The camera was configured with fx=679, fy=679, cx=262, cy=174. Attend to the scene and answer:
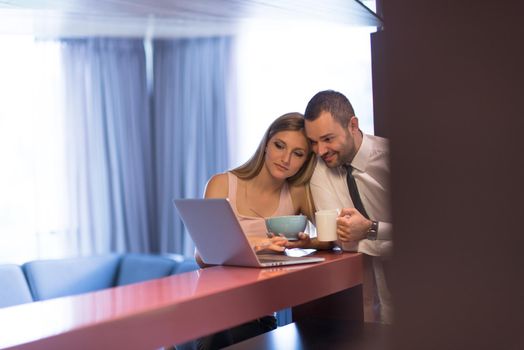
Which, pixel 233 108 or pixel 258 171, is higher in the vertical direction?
pixel 233 108

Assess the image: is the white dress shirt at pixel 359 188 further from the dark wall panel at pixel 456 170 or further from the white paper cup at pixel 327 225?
the dark wall panel at pixel 456 170

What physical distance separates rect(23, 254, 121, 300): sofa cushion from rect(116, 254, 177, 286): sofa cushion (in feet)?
0.29

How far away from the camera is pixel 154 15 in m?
3.59

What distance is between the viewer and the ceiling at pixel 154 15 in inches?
88.9

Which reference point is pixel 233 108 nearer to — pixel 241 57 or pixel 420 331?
pixel 241 57

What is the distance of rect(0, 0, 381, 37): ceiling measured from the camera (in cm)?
226

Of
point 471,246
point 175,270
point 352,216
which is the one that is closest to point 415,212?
point 471,246

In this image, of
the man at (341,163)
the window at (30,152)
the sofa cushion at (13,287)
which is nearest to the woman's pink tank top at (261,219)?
the man at (341,163)

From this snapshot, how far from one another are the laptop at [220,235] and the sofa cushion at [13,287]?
8.82 ft

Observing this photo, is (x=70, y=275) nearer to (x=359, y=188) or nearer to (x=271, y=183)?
(x=271, y=183)

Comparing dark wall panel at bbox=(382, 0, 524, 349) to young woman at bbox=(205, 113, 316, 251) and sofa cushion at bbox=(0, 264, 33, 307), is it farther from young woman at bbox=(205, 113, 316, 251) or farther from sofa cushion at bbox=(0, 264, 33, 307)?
sofa cushion at bbox=(0, 264, 33, 307)

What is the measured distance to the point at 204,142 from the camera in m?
5.08

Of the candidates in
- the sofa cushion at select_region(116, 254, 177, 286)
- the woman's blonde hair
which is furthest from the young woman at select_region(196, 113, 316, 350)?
the sofa cushion at select_region(116, 254, 177, 286)

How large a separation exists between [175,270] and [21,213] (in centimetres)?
134
